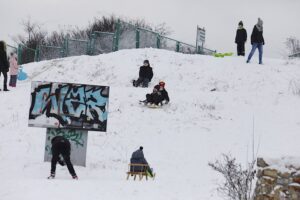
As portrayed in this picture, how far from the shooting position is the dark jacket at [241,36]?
85.5ft

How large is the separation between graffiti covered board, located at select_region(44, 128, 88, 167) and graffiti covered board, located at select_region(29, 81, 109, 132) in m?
0.22

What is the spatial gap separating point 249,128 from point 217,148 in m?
1.89

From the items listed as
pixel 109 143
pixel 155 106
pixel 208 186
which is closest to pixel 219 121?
pixel 155 106

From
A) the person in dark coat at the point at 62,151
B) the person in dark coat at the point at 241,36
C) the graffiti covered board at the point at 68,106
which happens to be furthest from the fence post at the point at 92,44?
the person in dark coat at the point at 62,151

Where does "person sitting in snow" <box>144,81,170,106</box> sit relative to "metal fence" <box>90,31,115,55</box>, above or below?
below

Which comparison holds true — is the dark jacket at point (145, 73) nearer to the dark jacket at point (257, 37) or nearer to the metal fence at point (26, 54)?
the dark jacket at point (257, 37)

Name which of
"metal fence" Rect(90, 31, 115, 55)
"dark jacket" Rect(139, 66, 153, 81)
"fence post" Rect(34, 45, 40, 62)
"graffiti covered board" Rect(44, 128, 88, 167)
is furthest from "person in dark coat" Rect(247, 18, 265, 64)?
"fence post" Rect(34, 45, 40, 62)

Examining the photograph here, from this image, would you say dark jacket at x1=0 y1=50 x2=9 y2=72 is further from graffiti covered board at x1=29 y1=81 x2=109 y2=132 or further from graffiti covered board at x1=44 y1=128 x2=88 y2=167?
graffiti covered board at x1=44 y1=128 x2=88 y2=167

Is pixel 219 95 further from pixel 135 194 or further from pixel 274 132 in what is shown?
pixel 135 194

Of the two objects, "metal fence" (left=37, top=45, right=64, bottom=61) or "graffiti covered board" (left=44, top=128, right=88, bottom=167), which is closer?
"graffiti covered board" (left=44, top=128, right=88, bottom=167)

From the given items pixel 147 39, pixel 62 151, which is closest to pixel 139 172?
pixel 62 151

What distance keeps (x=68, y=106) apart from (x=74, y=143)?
3.27 feet

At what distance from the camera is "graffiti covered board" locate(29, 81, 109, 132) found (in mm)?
14539

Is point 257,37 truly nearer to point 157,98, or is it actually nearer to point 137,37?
point 157,98
